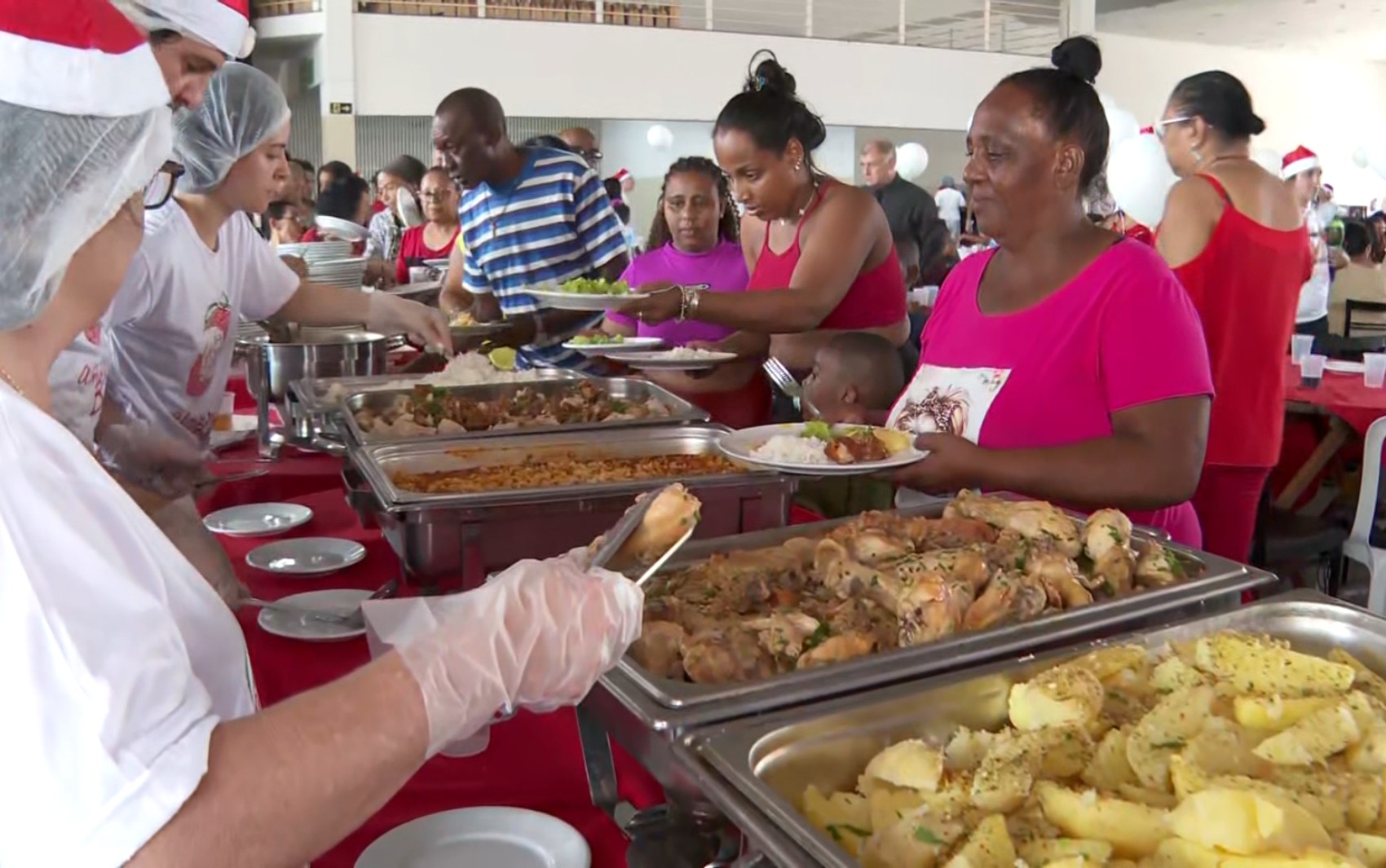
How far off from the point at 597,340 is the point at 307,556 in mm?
1597

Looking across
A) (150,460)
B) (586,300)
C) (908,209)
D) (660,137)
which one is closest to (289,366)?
(586,300)

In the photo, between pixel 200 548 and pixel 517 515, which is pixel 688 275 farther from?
pixel 200 548

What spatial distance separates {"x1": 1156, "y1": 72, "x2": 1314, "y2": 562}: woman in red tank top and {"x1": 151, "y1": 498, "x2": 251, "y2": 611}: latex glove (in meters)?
2.33

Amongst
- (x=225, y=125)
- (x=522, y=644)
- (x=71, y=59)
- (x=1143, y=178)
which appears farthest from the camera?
(x=1143, y=178)

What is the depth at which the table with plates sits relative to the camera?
3527 mm

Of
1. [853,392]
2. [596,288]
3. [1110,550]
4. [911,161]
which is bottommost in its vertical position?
[1110,550]

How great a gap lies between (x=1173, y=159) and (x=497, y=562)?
270cm

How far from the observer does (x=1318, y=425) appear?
3.79 m

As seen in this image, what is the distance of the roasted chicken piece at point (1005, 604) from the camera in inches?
46.9

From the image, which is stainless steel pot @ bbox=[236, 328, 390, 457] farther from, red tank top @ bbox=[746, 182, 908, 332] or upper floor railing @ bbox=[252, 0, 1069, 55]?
upper floor railing @ bbox=[252, 0, 1069, 55]

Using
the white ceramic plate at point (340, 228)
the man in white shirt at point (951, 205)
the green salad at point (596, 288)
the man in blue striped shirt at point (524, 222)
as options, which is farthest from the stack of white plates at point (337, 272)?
the man in white shirt at point (951, 205)

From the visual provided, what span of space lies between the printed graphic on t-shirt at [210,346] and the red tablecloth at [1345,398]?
129 inches

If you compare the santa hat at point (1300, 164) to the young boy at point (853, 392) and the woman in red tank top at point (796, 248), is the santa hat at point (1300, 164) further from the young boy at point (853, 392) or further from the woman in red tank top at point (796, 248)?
the young boy at point (853, 392)

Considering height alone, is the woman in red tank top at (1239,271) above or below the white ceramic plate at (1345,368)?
above
